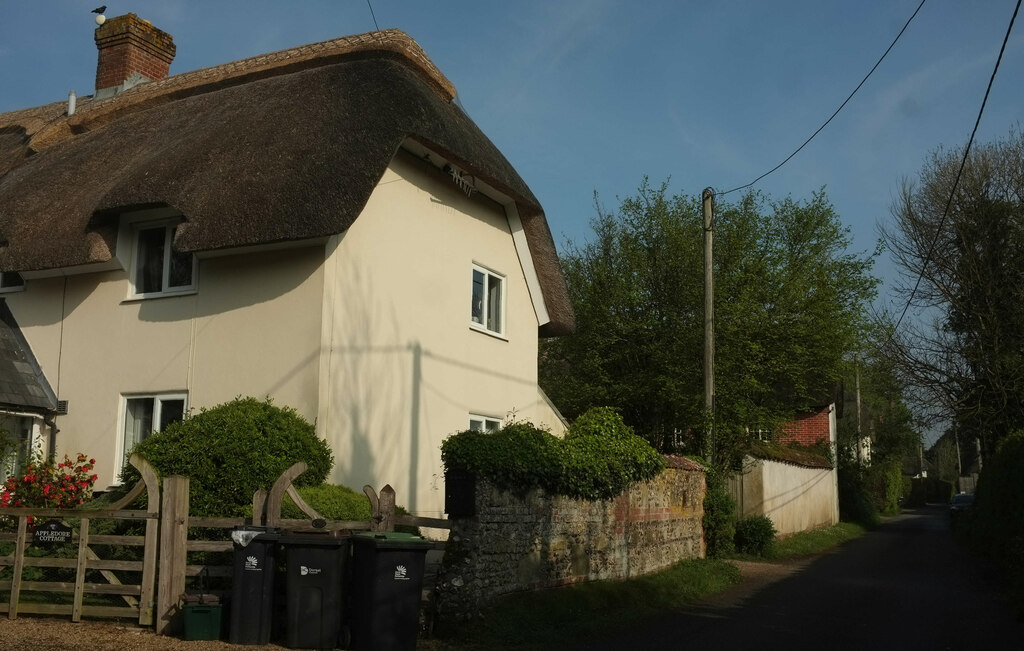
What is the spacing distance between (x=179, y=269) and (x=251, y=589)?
700cm

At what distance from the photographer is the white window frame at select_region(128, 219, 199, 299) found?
46.3 ft

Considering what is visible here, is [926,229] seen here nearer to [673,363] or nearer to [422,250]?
[673,363]

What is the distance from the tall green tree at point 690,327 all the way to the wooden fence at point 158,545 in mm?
13710

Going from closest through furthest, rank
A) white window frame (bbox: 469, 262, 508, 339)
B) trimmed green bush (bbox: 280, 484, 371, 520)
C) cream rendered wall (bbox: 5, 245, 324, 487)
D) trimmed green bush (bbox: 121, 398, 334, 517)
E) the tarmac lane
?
the tarmac lane
trimmed green bush (bbox: 280, 484, 371, 520)
trimmed green bush (bbox: 121, 398, 334, 517)
cream rendered wall (bbox: 5, 245, 324, 487)
white window frame (bbox: 469, 262, 508, 339)

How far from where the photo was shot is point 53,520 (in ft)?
33.3

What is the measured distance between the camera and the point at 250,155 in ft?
44.9

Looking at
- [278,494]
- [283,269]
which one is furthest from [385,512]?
[283,269]

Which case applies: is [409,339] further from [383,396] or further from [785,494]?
[785,494]

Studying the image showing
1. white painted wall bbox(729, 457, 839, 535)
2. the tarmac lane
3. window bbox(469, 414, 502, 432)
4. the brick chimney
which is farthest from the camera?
white painted wall bbox(729, 457, 839, 535)

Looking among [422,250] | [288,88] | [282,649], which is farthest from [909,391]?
[282,649]

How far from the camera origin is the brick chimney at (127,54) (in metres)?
20.7

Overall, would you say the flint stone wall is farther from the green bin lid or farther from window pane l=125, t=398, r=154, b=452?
window pane l=125, t=398, r=154, b=452

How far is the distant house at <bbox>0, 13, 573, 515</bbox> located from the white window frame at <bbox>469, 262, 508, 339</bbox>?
73 millimetres

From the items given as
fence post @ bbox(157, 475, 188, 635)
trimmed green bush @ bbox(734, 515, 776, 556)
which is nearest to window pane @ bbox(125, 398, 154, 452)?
fence post @ bbox(157, 475, 188, 635)
